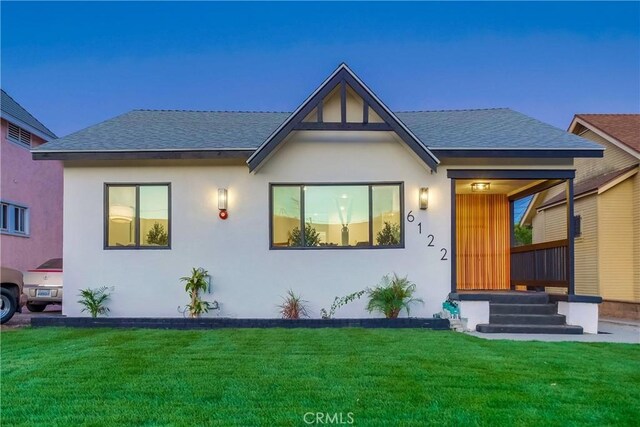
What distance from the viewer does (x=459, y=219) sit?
43.5ft

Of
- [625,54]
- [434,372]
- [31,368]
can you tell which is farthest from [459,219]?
[625,54]

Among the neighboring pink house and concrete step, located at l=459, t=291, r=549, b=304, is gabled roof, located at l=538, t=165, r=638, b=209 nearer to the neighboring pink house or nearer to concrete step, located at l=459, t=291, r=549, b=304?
concrete step, located at l=459, t=291, r=549, b=304

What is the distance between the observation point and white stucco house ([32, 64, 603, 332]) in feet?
34.6

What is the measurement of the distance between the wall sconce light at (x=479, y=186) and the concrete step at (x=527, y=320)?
3.17 metres

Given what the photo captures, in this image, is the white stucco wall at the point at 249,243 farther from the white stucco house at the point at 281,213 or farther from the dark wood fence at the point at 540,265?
the dark wood fence at the point at 540,265

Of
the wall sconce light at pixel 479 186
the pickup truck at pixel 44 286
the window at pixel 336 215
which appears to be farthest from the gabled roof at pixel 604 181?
the pickup truck at pixel 44 286

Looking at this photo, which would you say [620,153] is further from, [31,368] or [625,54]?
[31,368]

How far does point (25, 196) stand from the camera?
17172 millimetres

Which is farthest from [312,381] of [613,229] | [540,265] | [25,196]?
[25,196]

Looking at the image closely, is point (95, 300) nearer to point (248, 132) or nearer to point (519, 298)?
point (248, 132)

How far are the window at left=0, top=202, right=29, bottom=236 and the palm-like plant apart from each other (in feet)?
27.6

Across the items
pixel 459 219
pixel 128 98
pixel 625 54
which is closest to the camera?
pixel 459 219

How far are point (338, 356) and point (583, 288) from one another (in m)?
11.6

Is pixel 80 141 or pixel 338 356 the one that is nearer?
pixel 338 356
